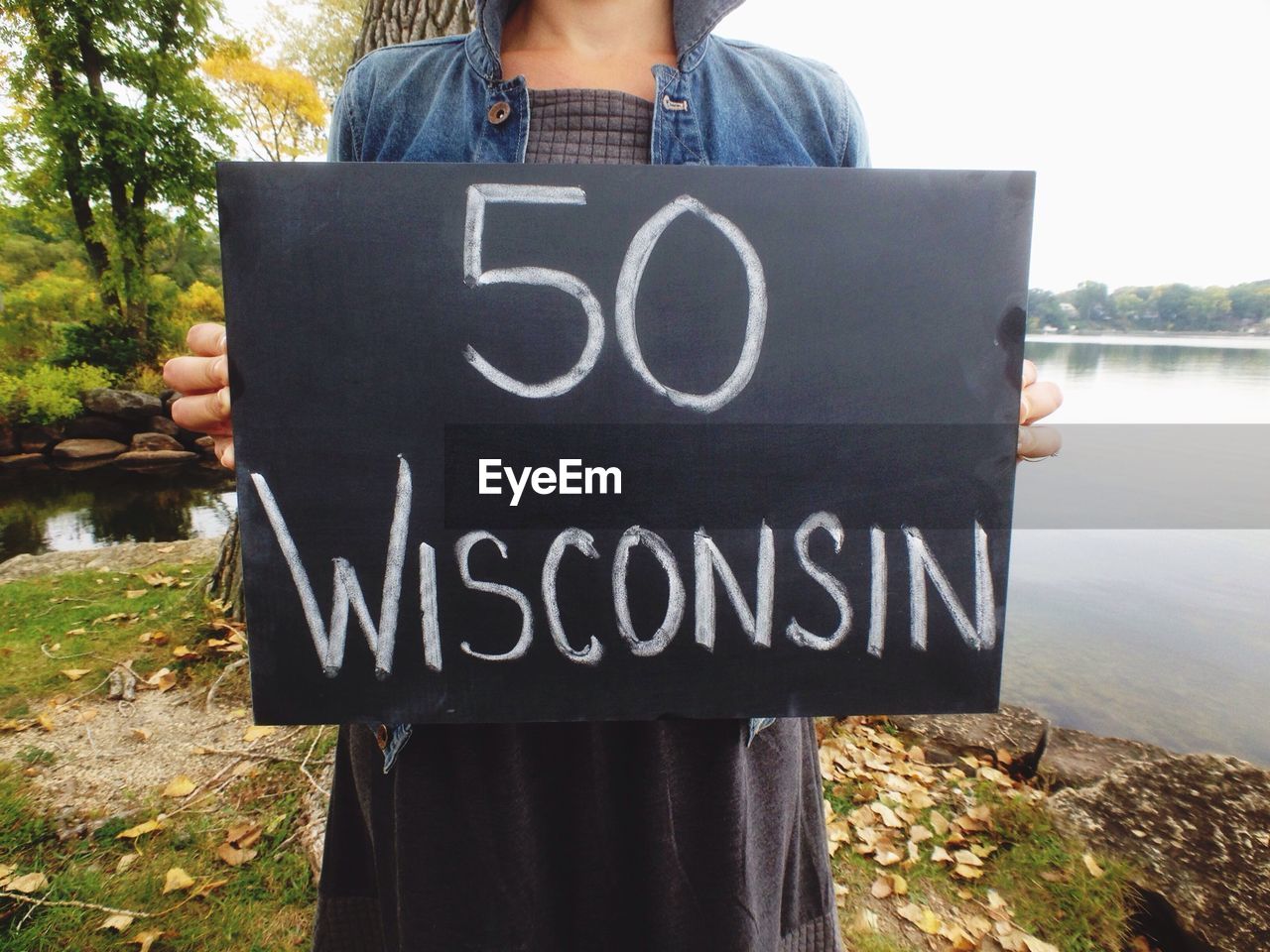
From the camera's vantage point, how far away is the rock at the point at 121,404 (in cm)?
1227

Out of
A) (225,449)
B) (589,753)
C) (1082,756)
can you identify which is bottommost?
(1082,756)

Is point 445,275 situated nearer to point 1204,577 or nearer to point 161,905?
point 161,905

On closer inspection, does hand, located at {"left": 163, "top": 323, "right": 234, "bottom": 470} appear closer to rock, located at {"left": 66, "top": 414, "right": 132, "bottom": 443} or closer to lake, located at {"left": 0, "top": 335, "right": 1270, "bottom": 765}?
lake, located at {"left": 0, "top": 335, "right": 1270, "bottom": 765}

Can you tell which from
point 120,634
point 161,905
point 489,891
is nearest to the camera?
point 489,891

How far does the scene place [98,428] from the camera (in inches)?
481

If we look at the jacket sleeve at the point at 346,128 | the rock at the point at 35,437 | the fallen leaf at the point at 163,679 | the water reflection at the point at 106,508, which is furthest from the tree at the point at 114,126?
the jacket sleeve at the point at 346,128

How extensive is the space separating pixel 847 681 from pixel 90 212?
20781mm

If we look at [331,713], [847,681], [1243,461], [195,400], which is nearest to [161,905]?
[331,713]

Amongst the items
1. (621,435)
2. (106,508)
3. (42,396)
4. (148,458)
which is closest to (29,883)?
(621,435)

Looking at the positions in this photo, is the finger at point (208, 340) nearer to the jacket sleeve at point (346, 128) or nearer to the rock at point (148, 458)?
the jacket sleeve at point (346, 128)

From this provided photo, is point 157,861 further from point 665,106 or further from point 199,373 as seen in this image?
point 665,106

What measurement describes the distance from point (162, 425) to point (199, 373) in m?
14.1

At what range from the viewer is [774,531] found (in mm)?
837

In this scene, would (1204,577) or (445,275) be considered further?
(1204,577)
